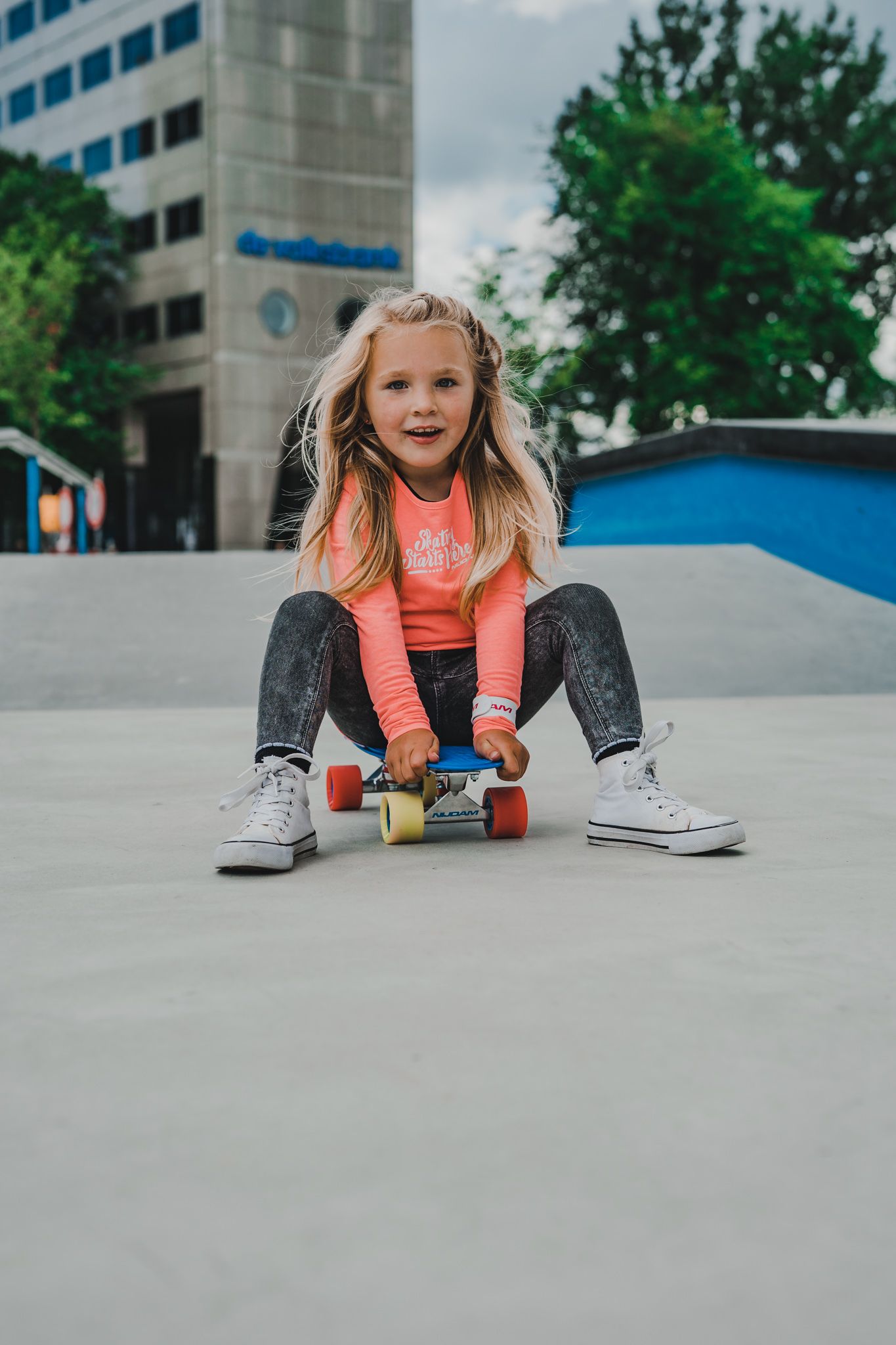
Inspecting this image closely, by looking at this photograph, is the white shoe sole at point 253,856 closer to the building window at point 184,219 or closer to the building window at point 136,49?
the building window at point 184,219

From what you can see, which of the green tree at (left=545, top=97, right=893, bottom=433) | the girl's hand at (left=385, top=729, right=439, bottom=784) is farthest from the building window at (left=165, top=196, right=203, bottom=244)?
the girl's hand at (left=385, top=729, right=439, bottom=784)

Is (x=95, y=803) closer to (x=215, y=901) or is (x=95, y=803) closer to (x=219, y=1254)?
(x=215, y=901)

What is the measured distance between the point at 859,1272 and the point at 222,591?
6366 mm

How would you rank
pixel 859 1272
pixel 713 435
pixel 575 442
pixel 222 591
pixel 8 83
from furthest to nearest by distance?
1. pixel 8 83
2. pixel 575 442
3. pixel 713 435
4. pixel 222 591
5. pixel 859 1272

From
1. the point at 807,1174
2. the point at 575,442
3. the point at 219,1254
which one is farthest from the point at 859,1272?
the point at 575,442

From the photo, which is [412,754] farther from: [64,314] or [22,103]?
[22,103]

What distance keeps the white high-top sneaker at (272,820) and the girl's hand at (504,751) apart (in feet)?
1.17

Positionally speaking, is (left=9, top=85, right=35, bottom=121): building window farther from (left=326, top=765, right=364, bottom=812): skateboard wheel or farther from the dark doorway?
(left=326, top=765, right=364, bottom=812): skateboard wheel

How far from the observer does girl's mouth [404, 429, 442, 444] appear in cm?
267

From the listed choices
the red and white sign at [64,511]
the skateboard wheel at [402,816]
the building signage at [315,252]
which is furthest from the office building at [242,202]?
the skateboard wheel at [402,816]

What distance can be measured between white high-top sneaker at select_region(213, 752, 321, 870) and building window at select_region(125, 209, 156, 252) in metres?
32.7

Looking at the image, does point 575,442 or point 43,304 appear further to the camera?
point 43,304

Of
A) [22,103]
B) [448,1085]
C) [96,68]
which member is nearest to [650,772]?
[448,1085]

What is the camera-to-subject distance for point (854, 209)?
95.8 feet
